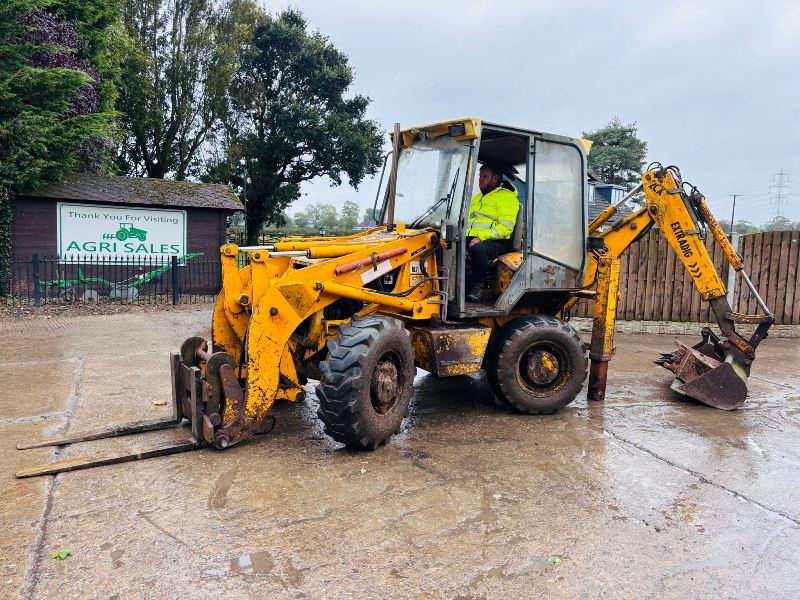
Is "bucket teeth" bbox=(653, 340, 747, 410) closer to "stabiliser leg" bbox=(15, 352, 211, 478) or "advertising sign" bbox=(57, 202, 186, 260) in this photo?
"stabiliser leg" bbox=(15, 352, 211, 478)

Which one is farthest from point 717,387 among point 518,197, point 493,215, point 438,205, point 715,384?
point 438,205

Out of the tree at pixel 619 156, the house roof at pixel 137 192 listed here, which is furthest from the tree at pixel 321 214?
the house roof at pixel 137 192

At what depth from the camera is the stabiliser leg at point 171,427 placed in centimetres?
423

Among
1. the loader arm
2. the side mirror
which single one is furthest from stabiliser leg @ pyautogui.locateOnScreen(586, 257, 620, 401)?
the side mirror

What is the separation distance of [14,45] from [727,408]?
16.3 meters

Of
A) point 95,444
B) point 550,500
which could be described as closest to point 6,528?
point 95,444

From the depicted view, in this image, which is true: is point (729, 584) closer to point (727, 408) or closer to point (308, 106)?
point (727, 408)

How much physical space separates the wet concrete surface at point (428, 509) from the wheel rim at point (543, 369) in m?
0.31

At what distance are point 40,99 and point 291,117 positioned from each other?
45.4ft

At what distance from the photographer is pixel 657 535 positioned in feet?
11.6

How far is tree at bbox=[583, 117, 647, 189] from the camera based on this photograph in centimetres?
4306

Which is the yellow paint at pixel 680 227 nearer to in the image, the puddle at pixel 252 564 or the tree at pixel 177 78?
the puddle at pixel 252 564

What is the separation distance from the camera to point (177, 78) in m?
26.1

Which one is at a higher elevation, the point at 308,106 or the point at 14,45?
the point at 308,106
